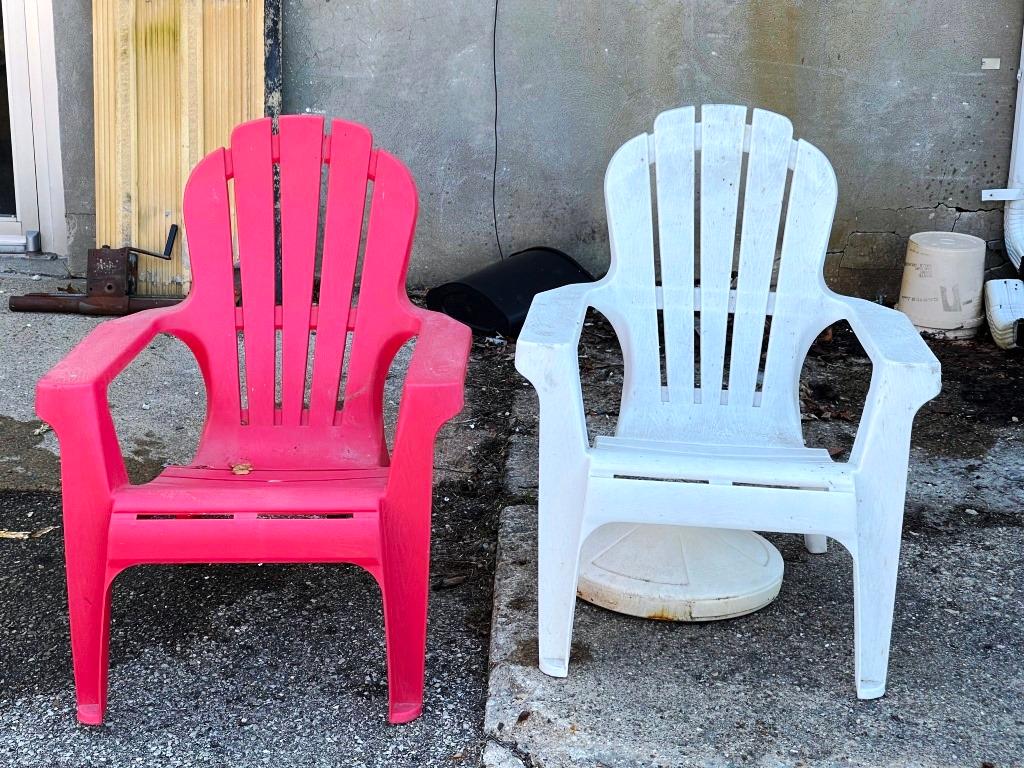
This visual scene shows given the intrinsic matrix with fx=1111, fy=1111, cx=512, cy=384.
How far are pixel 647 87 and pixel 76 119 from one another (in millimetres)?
2412

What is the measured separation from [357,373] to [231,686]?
775 mm

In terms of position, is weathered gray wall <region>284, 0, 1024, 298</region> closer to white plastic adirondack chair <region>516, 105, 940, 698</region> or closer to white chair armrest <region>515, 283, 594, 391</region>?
white plastic adirondack chair <region>516, 105, 940, 698</region>

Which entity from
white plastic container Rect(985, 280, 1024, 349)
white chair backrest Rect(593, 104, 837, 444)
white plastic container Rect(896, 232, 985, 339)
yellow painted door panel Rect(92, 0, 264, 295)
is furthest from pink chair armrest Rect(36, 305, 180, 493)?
white plastic container Rect(985, 280, 1024, 349)

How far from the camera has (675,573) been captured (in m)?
2.48

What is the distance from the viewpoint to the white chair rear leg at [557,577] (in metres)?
2.20

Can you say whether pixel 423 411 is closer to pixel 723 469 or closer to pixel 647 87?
pixel 723 469

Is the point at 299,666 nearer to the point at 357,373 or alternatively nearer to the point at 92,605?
the point at 92,605

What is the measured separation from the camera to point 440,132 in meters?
4.71

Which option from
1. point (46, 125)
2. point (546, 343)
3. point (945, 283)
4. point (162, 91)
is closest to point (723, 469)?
point (546, 343)

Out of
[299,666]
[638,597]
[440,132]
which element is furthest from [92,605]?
[440,132]

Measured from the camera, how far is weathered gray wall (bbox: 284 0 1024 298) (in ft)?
14.9

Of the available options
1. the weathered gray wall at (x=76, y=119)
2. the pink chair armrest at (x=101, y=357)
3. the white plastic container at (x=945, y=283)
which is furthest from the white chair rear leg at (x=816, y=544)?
the weathered gray wall at (x=76, y=119)

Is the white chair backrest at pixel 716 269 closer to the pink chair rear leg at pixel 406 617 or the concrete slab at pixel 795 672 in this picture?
the concrete slab at pixel 795 672

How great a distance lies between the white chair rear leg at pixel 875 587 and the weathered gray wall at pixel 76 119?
3736 mm
